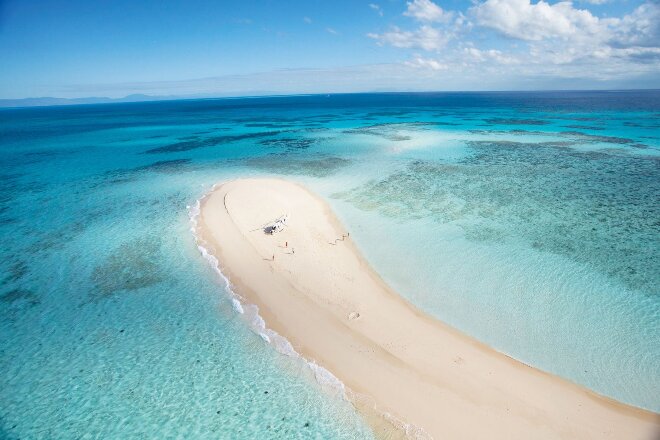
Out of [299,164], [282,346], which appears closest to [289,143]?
[299,164]

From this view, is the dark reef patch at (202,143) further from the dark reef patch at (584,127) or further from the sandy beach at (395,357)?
the dark reef patch at (584,127)

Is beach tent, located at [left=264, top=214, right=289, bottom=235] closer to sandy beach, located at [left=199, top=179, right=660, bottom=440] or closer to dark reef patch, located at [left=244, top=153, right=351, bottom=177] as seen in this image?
sandy beach, located at [left=199, top=179, right=660, bottom=440]

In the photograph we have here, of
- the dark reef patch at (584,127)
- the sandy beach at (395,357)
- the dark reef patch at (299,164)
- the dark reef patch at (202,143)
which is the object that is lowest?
the sandy beach at (395,357)

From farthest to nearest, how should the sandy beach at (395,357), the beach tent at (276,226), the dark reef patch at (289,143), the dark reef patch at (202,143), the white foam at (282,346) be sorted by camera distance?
the dark reef patch at (202,143) → the dark reef patch at (289,143) → the beach tent at (276,226) → the sandy beach at (395,357) → the white foam at (282,346)

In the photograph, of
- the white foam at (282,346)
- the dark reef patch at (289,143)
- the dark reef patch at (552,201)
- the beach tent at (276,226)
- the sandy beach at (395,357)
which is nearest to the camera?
the white foam at (282,346)

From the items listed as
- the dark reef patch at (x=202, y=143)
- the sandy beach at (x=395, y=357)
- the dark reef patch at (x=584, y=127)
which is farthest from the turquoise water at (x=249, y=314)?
the dark reef patch at (x=584, y=127)

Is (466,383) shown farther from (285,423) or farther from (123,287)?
(123,287)

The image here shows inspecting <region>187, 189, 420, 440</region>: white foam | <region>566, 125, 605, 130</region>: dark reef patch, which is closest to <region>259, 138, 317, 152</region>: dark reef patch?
<region>187, 189, 420, 440</region>: white foam

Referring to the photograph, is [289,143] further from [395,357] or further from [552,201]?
[395,357]
